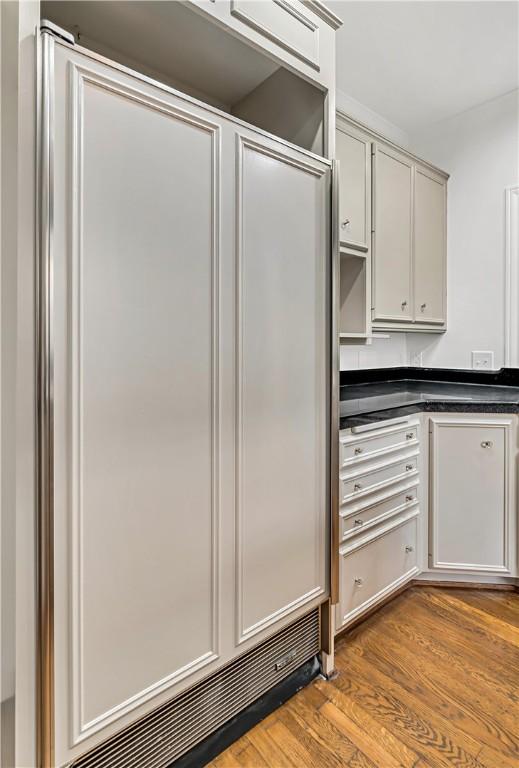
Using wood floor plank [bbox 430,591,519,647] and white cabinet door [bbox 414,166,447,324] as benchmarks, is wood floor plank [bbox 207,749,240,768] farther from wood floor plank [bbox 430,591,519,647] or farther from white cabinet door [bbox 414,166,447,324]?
white cabinet door [bbox 414,166,447,324]

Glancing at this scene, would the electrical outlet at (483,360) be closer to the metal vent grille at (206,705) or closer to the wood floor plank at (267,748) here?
the metal vent grille at (206,705)

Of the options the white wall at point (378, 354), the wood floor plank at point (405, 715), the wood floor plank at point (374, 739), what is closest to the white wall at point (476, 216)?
the white wall at point (378, 354)

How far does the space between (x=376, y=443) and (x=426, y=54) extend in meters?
1.95

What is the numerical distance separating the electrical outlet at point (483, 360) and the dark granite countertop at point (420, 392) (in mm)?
38

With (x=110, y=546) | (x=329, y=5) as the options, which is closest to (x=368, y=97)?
(x=329, y=5)

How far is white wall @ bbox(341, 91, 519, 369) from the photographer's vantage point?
8.39 feet

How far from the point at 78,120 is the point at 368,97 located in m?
2.16

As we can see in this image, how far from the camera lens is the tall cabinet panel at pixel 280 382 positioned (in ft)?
4.37

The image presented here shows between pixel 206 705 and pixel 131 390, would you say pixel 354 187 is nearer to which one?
pixel 131 390

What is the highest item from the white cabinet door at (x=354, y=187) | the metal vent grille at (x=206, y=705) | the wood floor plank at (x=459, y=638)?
the white cabinet door at (x=354, y=187)

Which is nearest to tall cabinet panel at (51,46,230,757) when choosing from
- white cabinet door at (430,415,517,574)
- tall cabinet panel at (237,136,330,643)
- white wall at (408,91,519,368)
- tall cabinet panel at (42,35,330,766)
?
tall cabinet panel at (42,35,330,766)

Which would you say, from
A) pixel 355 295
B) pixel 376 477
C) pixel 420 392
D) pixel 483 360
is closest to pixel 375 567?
pixel 376 477

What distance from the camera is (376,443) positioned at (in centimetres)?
188

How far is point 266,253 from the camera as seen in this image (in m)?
1.37
